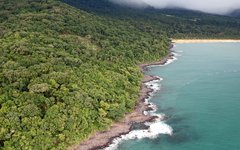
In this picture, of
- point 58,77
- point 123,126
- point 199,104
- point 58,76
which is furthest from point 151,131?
point 199,104

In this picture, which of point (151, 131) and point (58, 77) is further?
point (58, 77)

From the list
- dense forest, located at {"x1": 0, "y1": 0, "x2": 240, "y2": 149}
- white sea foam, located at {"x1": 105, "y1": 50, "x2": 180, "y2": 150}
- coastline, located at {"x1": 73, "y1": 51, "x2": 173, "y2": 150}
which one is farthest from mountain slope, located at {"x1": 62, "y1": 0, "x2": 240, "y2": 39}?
white sea foam, located at {"x1": 105, "y1": 50, "x2": 180, "y2": 150}

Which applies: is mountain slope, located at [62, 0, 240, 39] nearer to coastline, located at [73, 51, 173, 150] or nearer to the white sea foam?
coastline, located at [73, 51, 173, 150]

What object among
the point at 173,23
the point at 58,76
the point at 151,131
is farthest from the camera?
the point at 173,23

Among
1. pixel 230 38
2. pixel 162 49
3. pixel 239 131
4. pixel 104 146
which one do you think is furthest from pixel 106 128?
pixel 230 38

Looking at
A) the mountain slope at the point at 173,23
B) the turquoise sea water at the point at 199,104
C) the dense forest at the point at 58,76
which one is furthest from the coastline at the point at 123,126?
the mountain slope at the point at 173,23

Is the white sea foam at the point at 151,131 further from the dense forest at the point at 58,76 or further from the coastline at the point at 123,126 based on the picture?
the dense forest at the point at 58,76

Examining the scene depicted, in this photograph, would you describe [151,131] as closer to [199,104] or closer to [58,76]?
[58,76]
